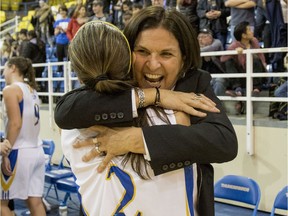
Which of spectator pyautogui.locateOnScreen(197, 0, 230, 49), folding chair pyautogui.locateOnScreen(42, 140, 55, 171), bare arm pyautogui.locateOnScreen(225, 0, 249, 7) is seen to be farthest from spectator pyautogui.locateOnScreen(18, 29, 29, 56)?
bare arm pyautogui.locateOnScreen(225, 0, 249, 7)

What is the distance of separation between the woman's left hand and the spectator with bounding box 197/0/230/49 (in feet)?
14.8

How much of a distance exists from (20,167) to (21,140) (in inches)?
8.6

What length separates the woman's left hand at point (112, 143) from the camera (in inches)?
39.8

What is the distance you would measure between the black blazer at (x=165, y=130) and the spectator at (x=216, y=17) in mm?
4470

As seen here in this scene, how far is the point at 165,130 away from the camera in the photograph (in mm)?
996

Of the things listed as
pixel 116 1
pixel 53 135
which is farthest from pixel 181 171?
pixel 116 1

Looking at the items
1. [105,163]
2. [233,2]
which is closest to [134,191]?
[105,163]

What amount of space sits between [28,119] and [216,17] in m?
3.03

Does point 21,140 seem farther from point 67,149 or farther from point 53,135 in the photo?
point 53,135

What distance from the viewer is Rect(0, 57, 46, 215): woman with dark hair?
3.15m

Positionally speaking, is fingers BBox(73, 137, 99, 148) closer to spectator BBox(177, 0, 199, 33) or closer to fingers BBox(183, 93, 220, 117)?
fingers BBox(183, 93, 220, 117)

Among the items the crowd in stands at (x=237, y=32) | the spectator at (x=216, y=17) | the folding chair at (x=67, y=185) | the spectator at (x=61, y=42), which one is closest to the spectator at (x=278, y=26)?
the crowd in stands at (x=237, y=32)

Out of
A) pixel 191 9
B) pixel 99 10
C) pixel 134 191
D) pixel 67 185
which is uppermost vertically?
pixel 99 10

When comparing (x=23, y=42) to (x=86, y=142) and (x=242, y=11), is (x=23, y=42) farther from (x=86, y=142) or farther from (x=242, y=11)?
(x=86, y=142)
